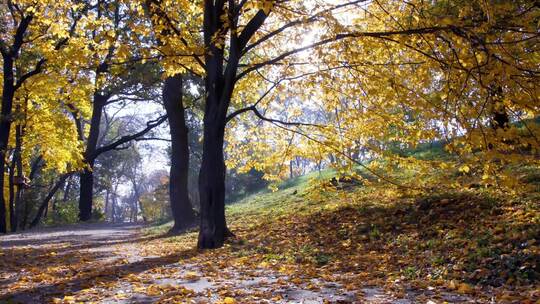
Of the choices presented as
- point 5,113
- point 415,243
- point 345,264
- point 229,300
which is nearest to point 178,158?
point 5,113

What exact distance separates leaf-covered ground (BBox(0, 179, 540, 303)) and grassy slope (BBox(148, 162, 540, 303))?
0.02 metres

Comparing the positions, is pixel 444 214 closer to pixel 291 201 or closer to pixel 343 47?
pixel 343 47

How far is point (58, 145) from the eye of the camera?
1956 cm

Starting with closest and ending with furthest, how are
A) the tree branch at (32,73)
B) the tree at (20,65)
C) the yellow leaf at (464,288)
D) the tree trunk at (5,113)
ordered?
the yellow leaf at (464,288) → the tree at (20,65) → the tree trunk at (5,113) → the tree branch at (32,73)

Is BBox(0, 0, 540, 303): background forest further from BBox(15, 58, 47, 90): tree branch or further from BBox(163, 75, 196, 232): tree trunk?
BBox(15, 58, 47, 90): tree branch

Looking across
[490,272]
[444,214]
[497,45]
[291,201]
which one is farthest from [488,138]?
[291,201]

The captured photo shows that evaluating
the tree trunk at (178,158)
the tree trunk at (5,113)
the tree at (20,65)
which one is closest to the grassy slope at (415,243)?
the tree trunk at (178,158)

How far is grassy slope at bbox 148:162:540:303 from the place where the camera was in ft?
17.0

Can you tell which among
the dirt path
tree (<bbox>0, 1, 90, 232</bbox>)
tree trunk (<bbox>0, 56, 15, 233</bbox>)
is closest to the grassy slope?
the dirt path

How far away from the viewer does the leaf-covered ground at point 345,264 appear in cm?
497

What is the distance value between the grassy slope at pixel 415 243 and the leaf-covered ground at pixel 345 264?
2cm

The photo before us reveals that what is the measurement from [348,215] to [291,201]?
6.11m

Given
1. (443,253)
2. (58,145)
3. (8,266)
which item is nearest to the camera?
(443,253)

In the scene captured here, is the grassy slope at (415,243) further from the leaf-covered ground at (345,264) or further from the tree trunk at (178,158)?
the tree trunk at (178,158)
